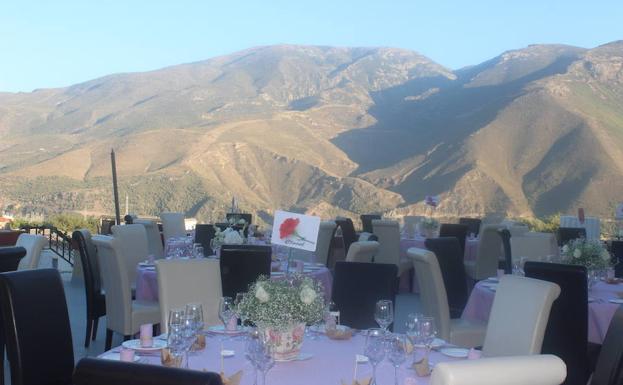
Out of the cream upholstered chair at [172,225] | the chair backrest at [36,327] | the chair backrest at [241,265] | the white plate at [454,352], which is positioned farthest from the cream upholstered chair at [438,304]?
the cream upholstered chair at [172,225]

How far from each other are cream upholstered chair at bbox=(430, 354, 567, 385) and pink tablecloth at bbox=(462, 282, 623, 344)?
2731 millimetres

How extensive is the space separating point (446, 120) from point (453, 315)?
62659mm

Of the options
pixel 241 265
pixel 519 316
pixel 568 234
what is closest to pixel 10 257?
pixel 241 265

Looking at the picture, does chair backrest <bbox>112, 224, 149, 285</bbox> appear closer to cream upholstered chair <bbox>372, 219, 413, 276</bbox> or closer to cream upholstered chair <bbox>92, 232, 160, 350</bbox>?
cream upholstered chair <bbox>92, 232, 160, 350</bbox>

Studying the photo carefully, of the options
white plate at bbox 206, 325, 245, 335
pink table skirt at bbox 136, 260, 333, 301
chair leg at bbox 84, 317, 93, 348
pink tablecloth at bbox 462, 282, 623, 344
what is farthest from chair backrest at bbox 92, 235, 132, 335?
pink tablecloth at bbox 462, 282, 623, 344

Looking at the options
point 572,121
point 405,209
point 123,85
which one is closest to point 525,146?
point 572,121

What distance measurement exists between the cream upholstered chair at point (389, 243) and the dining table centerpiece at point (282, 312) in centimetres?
665

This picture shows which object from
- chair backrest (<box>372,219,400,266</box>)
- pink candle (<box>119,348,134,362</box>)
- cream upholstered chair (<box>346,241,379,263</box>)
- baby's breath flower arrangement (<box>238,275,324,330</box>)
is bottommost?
chair backrest (<box>372,219,400,266</box>)

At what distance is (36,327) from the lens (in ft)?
9.59

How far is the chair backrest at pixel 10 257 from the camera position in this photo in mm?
3912

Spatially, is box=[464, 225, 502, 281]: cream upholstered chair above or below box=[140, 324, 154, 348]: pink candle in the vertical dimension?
below

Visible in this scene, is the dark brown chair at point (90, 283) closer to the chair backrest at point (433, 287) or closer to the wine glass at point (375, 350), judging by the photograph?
the chair backrest at point (433, 287)

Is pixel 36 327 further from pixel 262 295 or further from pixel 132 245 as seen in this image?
pixel 132 245

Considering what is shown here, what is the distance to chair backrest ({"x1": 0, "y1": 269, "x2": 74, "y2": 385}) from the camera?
2801mm
